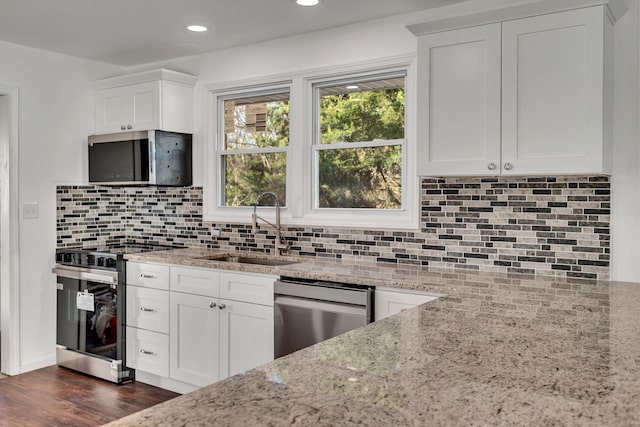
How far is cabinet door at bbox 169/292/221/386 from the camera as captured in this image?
135 inches

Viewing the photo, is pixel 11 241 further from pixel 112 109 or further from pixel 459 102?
pixel 459 102

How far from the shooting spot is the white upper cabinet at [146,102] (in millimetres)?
4109

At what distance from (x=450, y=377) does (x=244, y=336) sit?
224 cm

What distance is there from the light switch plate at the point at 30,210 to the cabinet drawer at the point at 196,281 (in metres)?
1.33

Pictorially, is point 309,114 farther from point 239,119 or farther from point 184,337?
point 184,337

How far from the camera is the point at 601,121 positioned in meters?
2.48

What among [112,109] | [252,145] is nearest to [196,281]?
[252,145]

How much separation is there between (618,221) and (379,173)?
140 cm

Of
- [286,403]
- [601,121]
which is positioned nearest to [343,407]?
[286,403]

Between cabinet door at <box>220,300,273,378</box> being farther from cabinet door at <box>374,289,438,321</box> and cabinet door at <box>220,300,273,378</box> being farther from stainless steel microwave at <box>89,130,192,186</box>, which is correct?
stainless steel microwave at <box>89,130,192,186</box>

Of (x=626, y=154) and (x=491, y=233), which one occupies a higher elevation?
(x=626, y=154)

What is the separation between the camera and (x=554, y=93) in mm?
2582

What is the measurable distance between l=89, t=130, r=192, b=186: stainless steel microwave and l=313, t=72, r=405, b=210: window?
1.13 m

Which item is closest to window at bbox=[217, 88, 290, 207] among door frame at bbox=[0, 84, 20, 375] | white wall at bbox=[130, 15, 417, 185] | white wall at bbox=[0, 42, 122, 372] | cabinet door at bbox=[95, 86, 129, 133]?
white wall at bbox=[130, 15, 417, 185]
